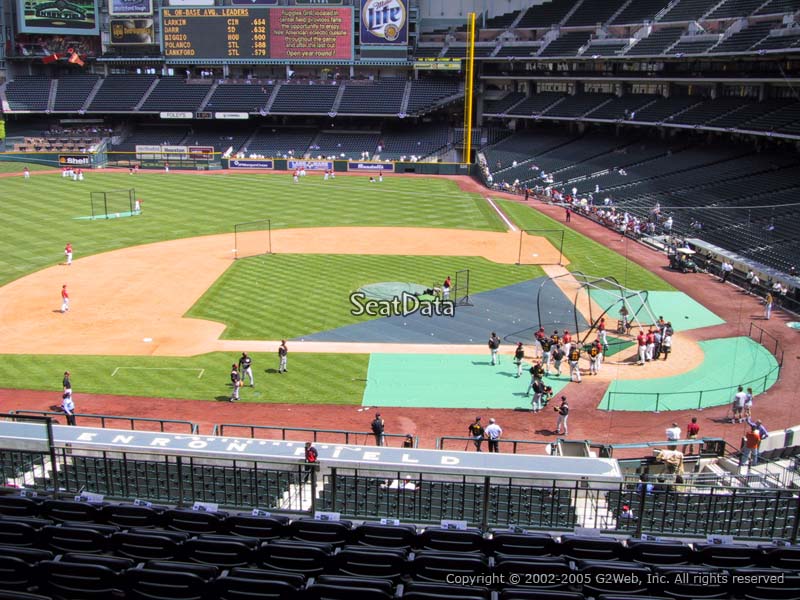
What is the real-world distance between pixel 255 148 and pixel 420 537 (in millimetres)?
90897

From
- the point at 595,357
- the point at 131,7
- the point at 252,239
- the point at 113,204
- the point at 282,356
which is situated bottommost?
the point at 595,357

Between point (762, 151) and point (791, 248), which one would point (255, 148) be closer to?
point (762, 151)

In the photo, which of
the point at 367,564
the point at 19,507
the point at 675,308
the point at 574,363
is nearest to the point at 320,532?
the point at 367,564

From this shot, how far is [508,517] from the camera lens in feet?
43.6

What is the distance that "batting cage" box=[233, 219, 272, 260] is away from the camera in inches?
1850

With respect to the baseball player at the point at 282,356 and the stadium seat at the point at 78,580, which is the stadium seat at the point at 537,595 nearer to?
the stadium seat at the point at 78,580

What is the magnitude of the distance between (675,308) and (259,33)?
7563cm

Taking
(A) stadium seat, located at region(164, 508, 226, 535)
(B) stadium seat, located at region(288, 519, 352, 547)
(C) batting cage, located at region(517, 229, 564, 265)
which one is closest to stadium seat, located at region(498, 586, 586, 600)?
(B) stadium seat, located at region(288, 519, 352, 547)

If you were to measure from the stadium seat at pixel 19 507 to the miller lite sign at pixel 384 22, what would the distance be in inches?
3655

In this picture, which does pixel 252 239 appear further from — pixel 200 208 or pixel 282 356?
Result: pixel 282 356

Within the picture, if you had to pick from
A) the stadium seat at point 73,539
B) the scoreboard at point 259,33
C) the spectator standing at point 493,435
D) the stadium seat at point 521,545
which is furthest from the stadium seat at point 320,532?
the scoreboard at point 259,33

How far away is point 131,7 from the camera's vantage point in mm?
97250

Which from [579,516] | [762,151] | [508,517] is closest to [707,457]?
[579,516]

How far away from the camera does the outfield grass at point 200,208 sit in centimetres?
4916
